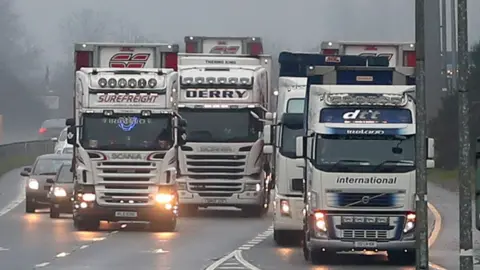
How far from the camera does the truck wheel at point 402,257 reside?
75.6 feet

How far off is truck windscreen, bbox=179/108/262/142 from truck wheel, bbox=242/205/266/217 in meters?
2.27

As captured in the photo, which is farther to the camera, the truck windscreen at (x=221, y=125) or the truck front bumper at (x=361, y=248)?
the truck windscreen at (x=221, y=125)

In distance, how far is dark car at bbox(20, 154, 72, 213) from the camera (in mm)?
36594

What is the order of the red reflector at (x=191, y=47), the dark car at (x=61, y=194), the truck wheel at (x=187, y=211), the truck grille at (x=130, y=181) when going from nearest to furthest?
the truck grille at (x=130, y=181) < the dark car at (x=61, y=194) < the truck wheel at (x=187, y=211) < the red reflector at (x=191, y=47)

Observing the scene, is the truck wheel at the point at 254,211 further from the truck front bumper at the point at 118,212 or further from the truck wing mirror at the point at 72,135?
the truck wing mirror at the point at 72,135

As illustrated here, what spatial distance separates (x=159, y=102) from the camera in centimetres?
3027

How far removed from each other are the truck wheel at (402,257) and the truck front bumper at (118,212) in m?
7.92

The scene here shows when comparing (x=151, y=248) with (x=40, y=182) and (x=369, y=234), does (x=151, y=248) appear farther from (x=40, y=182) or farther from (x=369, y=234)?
(x=40, y=182)

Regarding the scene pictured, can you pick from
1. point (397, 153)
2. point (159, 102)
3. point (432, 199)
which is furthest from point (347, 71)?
point (432, 199)

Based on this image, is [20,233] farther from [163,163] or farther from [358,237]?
[358,237]

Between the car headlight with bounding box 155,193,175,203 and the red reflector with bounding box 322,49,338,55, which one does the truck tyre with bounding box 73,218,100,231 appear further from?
the red reflector with bounding box 322,49,338,55

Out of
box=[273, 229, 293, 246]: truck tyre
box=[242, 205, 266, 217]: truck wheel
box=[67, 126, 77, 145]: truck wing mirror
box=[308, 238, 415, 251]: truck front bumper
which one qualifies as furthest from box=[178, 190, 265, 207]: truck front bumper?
box=[308, 238, 415, 251]: truck front bumper

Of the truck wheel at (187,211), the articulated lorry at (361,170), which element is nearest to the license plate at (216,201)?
the truck wheel at (187,211)

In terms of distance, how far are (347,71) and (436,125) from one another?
39.6 metres
